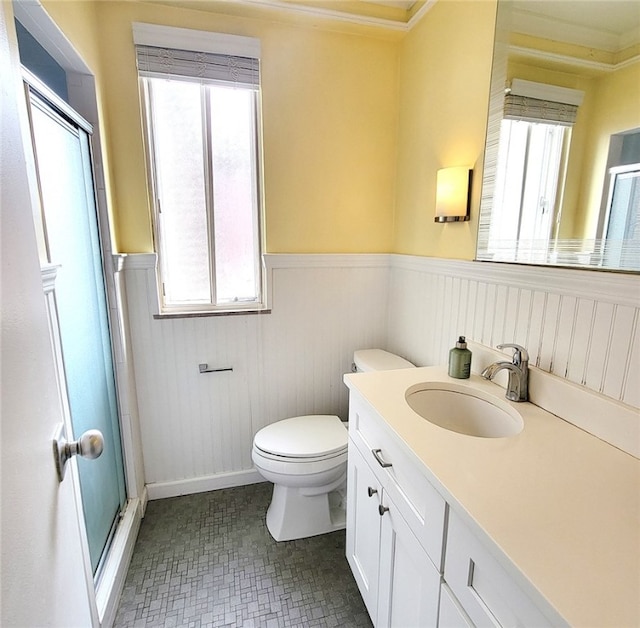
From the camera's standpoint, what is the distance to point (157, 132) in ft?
5.74

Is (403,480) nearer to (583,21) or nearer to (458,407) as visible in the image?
(458,407)

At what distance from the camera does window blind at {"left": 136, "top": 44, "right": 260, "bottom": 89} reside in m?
1.62

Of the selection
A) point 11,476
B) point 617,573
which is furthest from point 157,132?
point 617,573

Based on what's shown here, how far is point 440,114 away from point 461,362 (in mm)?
1115

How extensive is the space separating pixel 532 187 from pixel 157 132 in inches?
66.0

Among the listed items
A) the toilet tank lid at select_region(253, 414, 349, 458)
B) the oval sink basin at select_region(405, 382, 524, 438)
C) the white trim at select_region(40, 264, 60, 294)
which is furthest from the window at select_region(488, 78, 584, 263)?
the white trim at select_region(40, 264, 60, 294)

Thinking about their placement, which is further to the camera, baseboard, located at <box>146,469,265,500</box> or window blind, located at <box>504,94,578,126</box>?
baseboard, located at <box>146,469,265,500</box>

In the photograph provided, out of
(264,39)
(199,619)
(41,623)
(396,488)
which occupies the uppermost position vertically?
(264,39)

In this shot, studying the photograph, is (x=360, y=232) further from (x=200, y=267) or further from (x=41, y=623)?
(x=41, y=623)

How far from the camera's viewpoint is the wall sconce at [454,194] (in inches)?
56.0

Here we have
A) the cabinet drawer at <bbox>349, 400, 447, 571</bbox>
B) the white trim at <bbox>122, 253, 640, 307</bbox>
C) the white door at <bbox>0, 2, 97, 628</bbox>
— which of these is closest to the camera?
the white door at <bbox>0, 2, 97, 628</bbox>

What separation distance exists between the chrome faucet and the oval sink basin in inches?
2.2

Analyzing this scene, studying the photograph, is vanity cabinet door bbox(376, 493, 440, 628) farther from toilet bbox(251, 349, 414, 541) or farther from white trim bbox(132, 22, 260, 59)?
white trim bbox(132, 22, 260, 59)

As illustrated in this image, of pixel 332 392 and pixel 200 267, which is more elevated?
pixel 200 267
